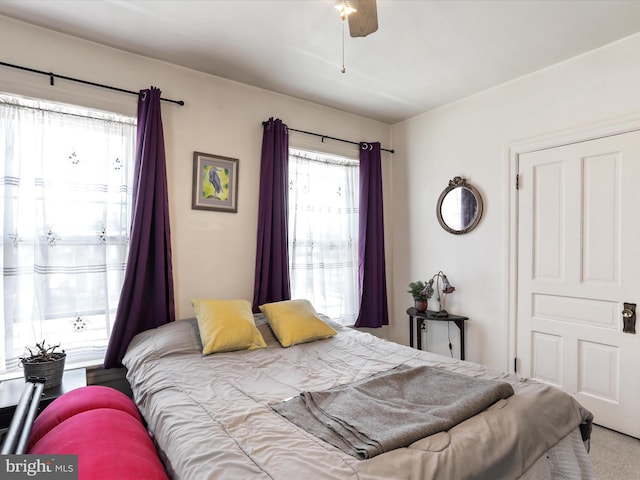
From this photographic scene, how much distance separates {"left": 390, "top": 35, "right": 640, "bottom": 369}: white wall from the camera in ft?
8.45

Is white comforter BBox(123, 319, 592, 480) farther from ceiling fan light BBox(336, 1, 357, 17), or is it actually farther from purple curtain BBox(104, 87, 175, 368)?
ceiling fan light BBox(336, 1, 357, 17)

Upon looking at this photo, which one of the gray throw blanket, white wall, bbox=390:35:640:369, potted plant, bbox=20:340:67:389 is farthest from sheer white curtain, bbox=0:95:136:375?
white wall, bbox=390:35:640:369

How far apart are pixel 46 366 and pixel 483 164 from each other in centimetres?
356

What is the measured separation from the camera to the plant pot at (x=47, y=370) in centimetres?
197

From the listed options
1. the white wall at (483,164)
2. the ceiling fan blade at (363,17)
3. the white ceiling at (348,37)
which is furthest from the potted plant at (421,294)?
the ceiling fan blade at (363,17)

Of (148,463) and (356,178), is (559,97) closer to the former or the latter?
(356,178)

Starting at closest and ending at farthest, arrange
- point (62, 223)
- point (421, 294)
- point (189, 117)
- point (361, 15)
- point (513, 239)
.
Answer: point (361, 15), point (62, 223), point (189, 117), point (513, 239), point (421, 294)

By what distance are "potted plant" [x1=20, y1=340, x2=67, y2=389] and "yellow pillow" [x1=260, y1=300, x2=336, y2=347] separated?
129 cm

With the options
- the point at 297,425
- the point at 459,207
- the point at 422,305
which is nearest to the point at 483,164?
the point at 459,207

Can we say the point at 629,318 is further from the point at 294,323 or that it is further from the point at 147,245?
the point at 147,245

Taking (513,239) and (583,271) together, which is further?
(513,239)

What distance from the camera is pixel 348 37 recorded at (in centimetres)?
239

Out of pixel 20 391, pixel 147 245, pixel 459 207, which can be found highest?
pixel 459 207

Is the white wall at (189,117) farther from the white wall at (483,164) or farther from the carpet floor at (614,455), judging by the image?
the carpet floor at (614,455)
